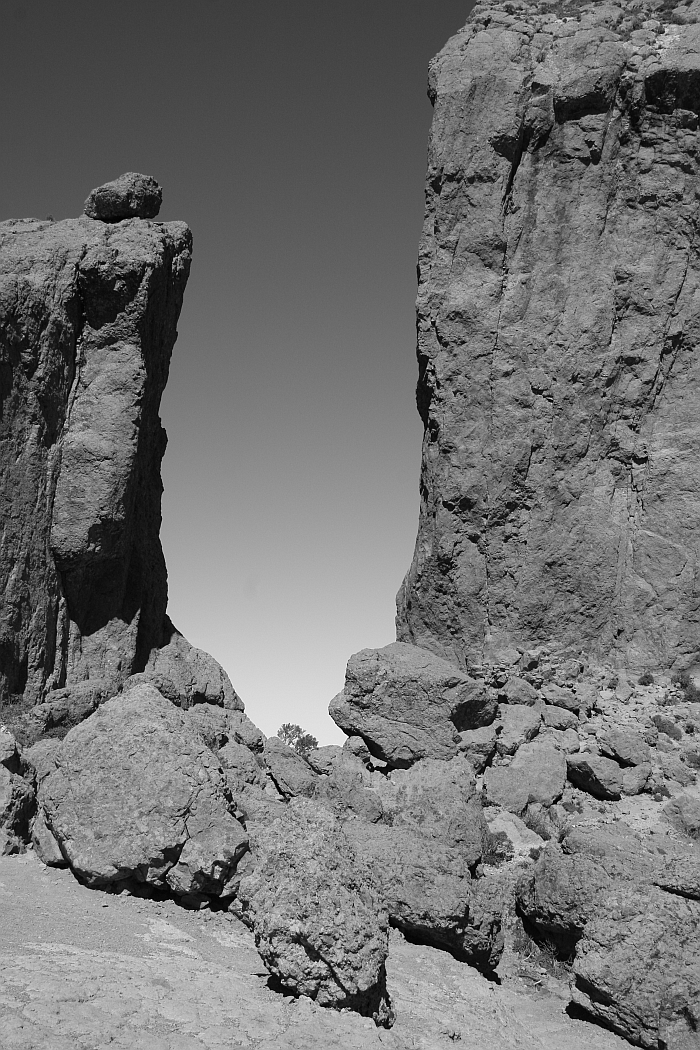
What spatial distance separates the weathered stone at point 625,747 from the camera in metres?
17.3

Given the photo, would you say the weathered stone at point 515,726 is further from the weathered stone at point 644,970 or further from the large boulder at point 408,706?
the weathered stone at point 644,970

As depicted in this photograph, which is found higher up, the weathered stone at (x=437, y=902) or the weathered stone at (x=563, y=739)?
the weathered stone at (x=563, y=739)

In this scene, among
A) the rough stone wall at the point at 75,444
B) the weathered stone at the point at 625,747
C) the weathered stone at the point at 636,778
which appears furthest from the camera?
the weathered stone at the point at 625,747

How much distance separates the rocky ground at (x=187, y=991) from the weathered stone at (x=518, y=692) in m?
6.96

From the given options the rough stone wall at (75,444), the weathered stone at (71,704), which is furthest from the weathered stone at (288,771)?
the rough stone wall at (75,444)

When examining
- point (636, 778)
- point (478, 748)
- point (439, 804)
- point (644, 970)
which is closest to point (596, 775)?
point (636, 778)

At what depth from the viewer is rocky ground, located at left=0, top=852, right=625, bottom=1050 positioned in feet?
26.7

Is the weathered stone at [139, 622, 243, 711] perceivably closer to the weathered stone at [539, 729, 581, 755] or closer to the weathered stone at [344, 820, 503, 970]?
the weathered stone at [344, 820, 503, 970]

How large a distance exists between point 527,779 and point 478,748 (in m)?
1.13

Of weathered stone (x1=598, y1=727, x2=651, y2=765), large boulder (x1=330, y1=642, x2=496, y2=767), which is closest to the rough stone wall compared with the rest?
large boulder (x1=330, y1=642, x2=496, y2=767)

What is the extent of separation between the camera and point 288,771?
53.6 ft

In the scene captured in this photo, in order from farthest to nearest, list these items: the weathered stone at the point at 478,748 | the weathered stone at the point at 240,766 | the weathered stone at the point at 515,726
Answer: the weathered stone at the point at 515,726 → the weathered stone at the point at 478,748 → the weathered stone at the point at 240,766

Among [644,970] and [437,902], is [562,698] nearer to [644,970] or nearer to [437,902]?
[437,902]

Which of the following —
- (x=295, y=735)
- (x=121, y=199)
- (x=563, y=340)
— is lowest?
(x=295, y=735)
